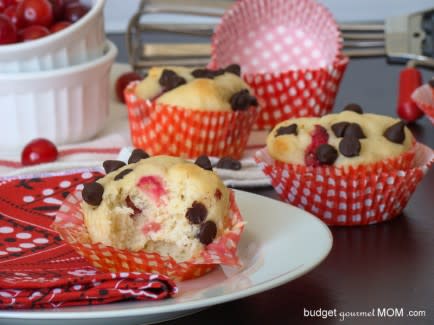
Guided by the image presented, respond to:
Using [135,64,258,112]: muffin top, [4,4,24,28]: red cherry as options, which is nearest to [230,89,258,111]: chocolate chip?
[135,64,258,112]: muffin top

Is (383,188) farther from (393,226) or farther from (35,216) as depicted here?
(35,216)

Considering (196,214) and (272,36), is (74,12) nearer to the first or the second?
(272,36)

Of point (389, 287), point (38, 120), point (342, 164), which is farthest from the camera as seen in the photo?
Result: point (38, 120)

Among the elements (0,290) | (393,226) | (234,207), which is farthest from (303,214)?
(0,290)

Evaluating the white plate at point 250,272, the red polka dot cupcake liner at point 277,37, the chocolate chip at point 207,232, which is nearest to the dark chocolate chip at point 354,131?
the white plate at point 250,272

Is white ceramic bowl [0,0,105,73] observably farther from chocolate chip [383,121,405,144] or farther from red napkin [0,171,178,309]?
chocolate chip [383,121,405,144]

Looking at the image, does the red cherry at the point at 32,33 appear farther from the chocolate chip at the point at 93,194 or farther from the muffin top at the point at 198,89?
the chocolate chip at the point at 93,194

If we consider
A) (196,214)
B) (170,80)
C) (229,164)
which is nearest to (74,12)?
(170,80)
